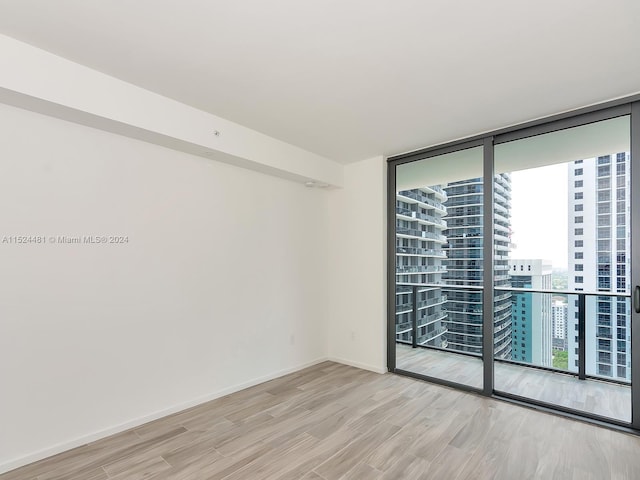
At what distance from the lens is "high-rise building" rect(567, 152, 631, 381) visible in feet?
9.74

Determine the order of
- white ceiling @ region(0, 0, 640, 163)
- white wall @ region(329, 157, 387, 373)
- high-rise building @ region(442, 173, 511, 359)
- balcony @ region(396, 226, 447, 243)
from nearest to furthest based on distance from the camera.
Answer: white ceiling @ region(0, 0, 640, 163) → high-rise building @ region(442, 173, 511, 359) → balcony @ region(396, 226, 447, 243) → white wall @ region(329, 157, 387, 373)

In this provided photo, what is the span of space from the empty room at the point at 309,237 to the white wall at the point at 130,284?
0.06 ft

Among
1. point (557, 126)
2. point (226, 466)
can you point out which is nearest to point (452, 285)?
point (557, 126)

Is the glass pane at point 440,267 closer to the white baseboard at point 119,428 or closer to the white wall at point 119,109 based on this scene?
the white wall at point 119,109

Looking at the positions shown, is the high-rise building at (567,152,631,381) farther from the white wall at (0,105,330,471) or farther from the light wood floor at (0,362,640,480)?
the white wall at (0,105,330,471)

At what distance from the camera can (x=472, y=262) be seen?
12.5 ft

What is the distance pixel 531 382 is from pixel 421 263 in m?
1.78

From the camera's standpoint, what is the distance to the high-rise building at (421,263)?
422cm

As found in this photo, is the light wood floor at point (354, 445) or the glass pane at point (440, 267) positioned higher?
the glass pane at point (440, 267)

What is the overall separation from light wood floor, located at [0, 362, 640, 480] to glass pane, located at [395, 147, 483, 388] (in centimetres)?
86

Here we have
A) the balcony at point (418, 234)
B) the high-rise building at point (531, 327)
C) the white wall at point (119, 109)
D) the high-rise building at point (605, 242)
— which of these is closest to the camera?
the white wall at point (119, 109)

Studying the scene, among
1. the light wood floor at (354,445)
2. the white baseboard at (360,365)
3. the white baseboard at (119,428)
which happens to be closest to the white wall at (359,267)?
the white baseboard at (360,365)

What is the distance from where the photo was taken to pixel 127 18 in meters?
1.94

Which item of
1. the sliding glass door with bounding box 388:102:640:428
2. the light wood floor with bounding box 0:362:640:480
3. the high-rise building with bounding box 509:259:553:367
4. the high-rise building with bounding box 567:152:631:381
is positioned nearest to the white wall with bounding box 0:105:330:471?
the light wood floor with bounding box 0:362:640:480
